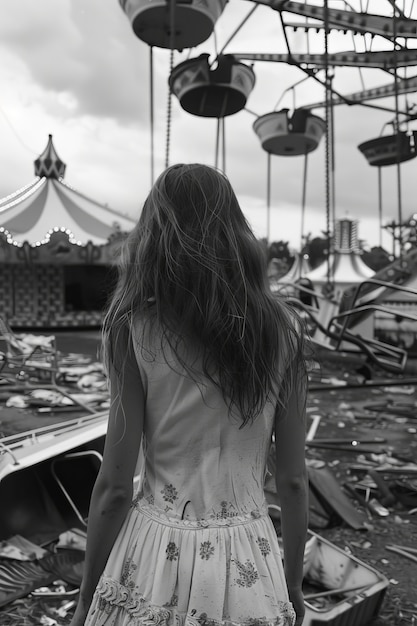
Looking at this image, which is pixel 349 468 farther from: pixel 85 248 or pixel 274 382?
pixel 85 248

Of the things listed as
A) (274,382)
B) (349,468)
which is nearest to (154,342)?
(274,382)

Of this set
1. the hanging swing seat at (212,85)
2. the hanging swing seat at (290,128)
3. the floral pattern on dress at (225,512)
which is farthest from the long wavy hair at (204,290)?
the hanging swing seat at (290,128)

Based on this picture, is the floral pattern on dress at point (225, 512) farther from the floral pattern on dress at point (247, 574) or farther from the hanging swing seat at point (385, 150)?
the hanging swing seat at point (385, 150)

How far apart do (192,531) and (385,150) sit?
858cm

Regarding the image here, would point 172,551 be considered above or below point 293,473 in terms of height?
below

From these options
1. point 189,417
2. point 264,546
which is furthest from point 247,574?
point 189,417

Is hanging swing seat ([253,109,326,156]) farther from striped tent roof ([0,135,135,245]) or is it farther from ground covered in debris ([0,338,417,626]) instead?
striped tent roof ([0,135,135,245])

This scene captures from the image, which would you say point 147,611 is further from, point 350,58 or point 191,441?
point 350,58

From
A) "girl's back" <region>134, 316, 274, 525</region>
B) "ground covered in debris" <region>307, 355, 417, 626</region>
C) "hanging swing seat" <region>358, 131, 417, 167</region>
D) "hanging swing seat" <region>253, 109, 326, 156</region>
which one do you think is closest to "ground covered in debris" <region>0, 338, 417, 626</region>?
"ground covered in debris" <region>307, 355, 417, 626</region>

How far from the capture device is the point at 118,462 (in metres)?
1.07

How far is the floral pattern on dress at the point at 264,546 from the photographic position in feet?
3.54

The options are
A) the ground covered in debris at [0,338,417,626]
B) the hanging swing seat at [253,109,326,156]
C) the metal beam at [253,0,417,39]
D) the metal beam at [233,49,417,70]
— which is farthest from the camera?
the hanging swing seat at [253,109,326,156]

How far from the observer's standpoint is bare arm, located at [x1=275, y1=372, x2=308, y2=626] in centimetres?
114

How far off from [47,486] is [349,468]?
2.42 metres
